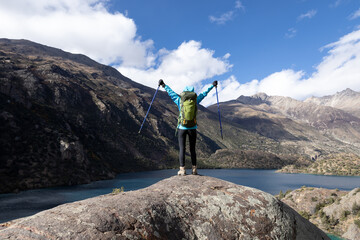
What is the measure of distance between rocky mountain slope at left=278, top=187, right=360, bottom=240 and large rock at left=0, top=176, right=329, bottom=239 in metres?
58.9

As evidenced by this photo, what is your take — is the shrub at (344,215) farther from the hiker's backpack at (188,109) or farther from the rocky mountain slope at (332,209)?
A: the hiker's backpack at (188,109)

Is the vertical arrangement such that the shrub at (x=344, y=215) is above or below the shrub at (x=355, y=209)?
below

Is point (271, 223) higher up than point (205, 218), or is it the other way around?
point (205, 218)

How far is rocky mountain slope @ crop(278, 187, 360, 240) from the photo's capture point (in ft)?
182

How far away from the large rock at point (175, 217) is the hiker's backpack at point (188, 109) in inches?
89.4

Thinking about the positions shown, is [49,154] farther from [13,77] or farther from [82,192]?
[13,77]

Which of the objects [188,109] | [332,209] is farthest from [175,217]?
[332,209]

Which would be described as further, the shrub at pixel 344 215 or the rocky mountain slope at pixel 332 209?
the shrub at pixel 344 215

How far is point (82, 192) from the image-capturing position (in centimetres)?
12188

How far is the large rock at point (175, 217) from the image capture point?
4523 millimetres

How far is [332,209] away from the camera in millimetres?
61844

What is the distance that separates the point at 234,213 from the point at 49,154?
147 meters

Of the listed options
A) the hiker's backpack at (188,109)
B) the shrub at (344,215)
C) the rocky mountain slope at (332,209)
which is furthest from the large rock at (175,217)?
the shrub at (344,215)

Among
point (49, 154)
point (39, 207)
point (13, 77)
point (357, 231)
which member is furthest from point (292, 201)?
point (13, 77)
